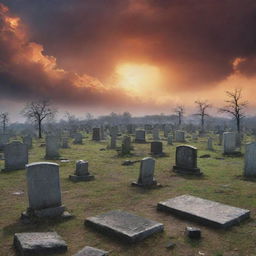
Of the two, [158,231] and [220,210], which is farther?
[220,210]

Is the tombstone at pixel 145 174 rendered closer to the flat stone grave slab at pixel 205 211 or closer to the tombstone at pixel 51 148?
the flat stone grave slab at pixel 205 211

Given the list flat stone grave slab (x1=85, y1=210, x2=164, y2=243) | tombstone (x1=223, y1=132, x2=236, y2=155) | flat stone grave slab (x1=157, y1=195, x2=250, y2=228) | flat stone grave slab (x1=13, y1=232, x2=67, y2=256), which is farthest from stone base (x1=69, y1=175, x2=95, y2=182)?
tombstone (x1=223, y1=132, x2=236, y2=155)

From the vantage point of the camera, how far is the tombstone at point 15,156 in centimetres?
1439

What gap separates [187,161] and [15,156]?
29.4 ft

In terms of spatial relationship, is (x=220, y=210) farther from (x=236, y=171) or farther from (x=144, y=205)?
(x=236, y=171)

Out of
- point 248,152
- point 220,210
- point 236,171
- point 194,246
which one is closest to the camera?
point 194,246

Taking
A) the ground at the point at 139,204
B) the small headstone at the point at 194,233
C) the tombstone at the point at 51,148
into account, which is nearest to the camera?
the ground at the point at 139,204

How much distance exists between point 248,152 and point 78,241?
9.39m

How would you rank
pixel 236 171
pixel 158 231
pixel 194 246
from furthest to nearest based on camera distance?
pixel 236 171, pixel 158 231, pixel 194 246

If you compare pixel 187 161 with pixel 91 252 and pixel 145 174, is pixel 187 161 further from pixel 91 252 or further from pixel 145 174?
pixel 91 252

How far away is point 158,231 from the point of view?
6395mm

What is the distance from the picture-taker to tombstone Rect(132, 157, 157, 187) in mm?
10797

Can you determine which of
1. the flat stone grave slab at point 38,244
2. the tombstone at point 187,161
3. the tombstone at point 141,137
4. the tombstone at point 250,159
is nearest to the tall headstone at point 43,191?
the flat stone grave slab at point 38,244

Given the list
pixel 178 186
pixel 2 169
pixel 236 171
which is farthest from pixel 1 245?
pixel 236 171
